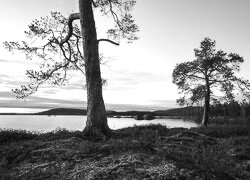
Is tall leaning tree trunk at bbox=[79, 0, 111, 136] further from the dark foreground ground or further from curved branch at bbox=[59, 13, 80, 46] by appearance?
the dark foreground ground

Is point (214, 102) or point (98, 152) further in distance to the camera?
point (214, 102)

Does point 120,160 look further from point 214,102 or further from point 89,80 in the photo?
point 214,102

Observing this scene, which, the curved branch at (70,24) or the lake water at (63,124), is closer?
the curved branch at (70,24)

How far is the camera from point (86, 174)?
635cm

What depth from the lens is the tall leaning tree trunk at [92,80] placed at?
1281 cm

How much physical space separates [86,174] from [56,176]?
79cm

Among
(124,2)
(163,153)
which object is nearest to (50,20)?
(124,2)

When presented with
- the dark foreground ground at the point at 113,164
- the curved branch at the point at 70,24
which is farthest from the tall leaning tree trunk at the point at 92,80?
the dark foreground ground at the point at 113,164

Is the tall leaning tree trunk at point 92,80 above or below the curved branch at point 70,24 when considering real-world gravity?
below

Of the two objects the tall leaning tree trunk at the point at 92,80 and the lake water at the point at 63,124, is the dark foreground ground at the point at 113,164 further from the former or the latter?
the lake water at the point at 63,124

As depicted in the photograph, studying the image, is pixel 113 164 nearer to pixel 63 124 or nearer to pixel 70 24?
pixel 70 24

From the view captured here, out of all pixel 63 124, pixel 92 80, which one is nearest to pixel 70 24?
pixel 92 80

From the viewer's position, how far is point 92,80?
42.9 ft

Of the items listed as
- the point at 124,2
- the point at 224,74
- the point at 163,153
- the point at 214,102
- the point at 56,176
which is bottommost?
the point at 56,176
